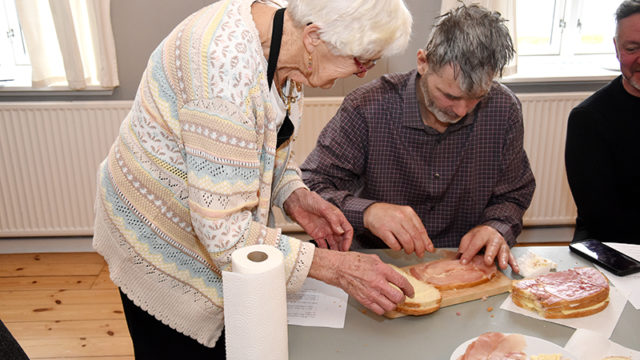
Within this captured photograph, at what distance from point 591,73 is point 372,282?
274cm

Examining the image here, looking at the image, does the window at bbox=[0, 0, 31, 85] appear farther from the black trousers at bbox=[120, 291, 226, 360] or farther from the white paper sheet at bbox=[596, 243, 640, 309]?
the white paper sheet at bbox=[596, 243, 640, 309]

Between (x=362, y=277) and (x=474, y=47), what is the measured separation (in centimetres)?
80

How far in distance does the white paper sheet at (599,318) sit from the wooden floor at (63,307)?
181 centimetres

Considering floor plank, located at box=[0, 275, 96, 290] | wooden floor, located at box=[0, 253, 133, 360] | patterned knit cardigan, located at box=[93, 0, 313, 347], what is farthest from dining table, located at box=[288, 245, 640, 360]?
floor plank, located at box=[0, 275, 96, 290]

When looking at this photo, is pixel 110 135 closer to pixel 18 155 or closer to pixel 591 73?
pixel 18 155

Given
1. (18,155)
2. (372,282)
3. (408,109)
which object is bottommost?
(18,155)

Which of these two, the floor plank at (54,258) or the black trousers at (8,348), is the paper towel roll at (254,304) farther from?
the floor plank at (54,258)

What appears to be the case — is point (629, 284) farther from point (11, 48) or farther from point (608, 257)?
point (11, 48)

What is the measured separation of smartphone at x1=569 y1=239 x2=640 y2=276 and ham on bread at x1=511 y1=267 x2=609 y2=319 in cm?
12

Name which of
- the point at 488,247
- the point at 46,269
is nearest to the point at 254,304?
the point at 488,247

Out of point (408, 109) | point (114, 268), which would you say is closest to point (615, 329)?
point (408, 109)

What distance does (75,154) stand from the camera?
3.16m

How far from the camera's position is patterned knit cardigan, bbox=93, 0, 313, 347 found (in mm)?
1058

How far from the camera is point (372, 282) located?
3.83 ft
